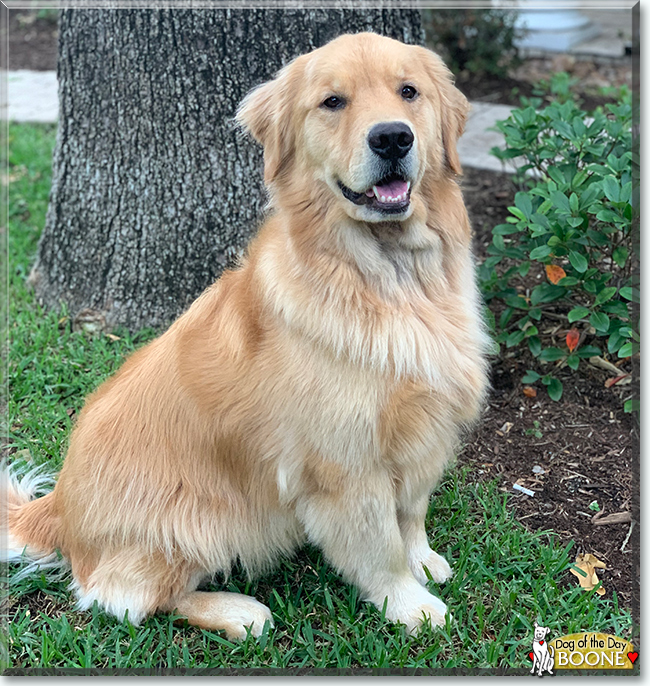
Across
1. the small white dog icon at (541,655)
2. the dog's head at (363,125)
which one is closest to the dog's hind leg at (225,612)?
the small white dog icon at (541,655)

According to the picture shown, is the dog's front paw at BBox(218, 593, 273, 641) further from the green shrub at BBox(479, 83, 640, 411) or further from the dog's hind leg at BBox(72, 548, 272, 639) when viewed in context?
the green shrub at BBox(479, 83, 640, 411)

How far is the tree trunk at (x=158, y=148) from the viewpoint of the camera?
3.68m

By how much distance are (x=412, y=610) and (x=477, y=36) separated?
636cm

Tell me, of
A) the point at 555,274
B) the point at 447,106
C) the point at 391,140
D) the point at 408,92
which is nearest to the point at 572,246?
the point at 555,274

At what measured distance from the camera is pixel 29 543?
2924 millimetres

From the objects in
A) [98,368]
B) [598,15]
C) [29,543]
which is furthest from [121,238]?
[598,15]

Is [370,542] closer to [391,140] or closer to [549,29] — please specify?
[391,140]

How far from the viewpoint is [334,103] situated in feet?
7.91

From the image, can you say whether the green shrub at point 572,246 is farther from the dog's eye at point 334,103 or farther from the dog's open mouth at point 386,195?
the dog's eye at point 334,103

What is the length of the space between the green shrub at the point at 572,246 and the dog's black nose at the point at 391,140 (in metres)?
1.40

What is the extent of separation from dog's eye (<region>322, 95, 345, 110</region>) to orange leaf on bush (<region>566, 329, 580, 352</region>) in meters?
1.89

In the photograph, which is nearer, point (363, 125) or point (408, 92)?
point (363, 125)

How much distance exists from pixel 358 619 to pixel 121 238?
248 centimetres

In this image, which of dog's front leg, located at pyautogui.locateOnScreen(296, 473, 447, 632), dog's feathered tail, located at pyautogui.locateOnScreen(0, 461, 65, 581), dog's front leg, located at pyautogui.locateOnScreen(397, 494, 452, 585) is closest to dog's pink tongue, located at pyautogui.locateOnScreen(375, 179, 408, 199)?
dog's front leg, located at pyautogui.locateOnScreen(296, 473, 447, 632)
